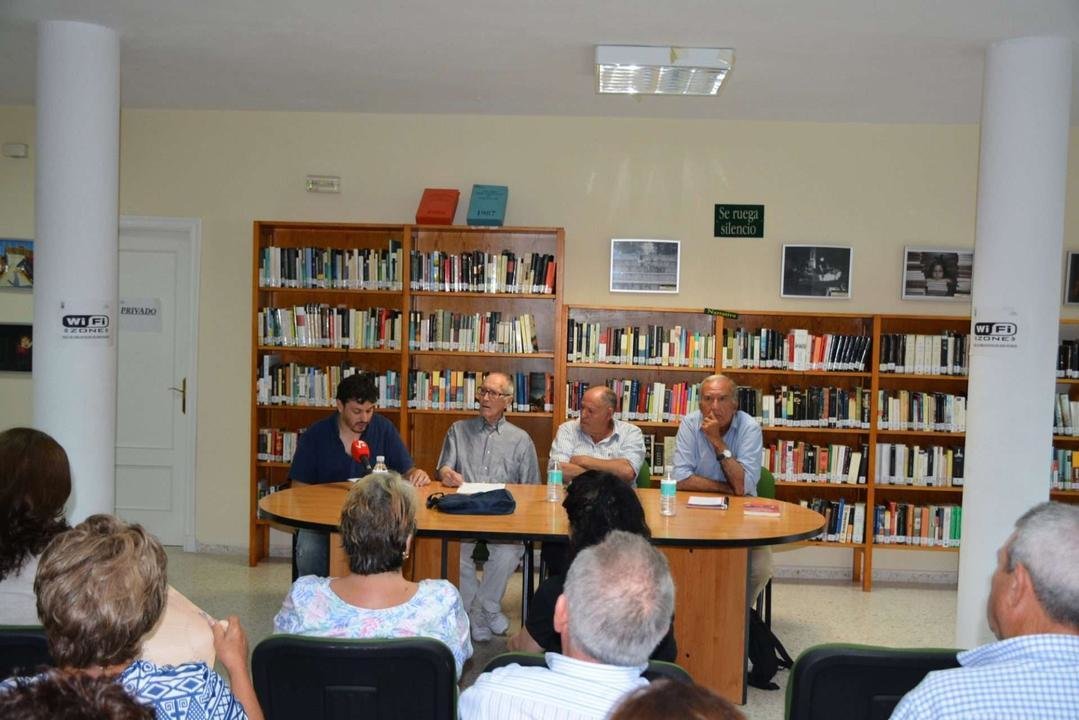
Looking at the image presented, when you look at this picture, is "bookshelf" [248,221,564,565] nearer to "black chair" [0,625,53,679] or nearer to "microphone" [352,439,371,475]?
"microphone" [352,439,371,475]

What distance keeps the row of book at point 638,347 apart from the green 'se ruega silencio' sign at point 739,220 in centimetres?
77

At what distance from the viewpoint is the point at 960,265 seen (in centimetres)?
691

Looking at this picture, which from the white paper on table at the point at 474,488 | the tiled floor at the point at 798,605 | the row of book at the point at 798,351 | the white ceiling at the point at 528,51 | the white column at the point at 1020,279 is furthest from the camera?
the row of book at the point at 798,351

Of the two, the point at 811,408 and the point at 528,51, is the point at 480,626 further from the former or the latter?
the point at 528,51

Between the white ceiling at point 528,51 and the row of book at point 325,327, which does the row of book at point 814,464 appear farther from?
the row of book at point 325,327

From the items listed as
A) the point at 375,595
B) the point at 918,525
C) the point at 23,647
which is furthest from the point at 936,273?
the point at 23,647

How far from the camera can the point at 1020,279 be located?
15.4 feet

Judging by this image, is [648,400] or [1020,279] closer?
[1020,279]

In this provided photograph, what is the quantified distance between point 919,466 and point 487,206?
11.3 feet

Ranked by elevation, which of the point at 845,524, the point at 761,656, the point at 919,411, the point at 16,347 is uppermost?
the point at 16,347

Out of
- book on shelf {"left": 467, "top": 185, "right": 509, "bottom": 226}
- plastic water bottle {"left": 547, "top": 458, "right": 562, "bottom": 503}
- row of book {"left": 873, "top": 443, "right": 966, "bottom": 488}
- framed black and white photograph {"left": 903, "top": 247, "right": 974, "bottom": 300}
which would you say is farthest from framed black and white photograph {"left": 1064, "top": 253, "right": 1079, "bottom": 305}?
plastic water bottle {"left": 547, "top": 458, "right": 562, "bottom": 503}

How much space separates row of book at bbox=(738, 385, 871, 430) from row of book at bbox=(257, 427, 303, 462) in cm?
317

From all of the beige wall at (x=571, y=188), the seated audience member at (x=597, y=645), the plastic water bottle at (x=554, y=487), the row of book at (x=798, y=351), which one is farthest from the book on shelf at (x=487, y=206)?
the seated audience member at (x=597, y=645)

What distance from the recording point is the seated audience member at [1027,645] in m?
1.85
